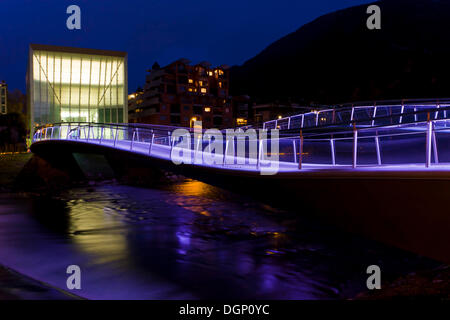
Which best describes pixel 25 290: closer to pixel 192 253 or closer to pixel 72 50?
pixel 192 253

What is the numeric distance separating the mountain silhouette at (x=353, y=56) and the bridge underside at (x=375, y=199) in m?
86.7

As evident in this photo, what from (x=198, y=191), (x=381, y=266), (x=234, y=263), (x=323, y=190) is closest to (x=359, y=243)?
(x=381, y=266)

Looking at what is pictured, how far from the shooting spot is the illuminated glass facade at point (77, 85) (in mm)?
41781

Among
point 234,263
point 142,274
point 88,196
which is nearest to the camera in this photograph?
point 142,274

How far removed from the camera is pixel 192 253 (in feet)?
33.0

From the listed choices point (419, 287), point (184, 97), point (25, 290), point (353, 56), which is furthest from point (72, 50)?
point (353, 56)

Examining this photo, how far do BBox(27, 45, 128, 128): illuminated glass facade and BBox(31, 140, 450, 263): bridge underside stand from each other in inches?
1436

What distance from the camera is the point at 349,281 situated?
7.66 meters

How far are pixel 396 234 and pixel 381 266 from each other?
1.24 metres

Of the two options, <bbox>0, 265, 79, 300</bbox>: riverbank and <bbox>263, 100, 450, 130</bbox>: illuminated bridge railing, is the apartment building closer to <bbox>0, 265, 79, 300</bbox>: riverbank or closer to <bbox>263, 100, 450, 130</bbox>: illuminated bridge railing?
<bbox>263, 100, 450, 130</bbox>: illuminated bridge railing

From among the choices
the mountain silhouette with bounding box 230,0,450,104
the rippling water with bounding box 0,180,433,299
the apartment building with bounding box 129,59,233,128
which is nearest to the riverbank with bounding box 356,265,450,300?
the rippling water with bounding box 0,180,433,299

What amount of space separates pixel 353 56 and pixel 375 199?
149 meters

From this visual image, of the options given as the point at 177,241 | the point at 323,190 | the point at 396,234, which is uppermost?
the point at 323,190
